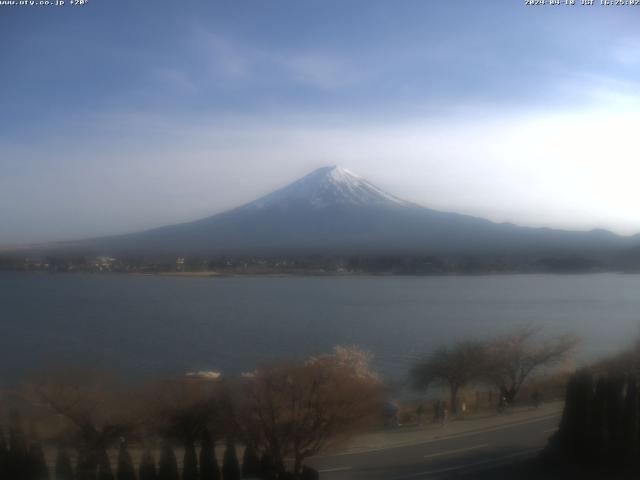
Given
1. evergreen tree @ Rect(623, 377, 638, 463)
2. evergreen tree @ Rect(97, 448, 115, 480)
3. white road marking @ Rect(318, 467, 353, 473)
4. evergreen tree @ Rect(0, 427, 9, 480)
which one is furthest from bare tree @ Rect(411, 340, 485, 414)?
evergreen tree @ Rect(0, 427, 9, 480)

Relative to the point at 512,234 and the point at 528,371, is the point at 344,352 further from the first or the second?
the point at 512,234

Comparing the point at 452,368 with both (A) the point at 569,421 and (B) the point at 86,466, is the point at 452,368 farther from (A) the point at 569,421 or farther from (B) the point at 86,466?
(B) the point at 86,466

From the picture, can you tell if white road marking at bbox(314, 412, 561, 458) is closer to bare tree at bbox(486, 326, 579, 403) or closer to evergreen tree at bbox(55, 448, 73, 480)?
bare tree at bbox(486, 326, 579, 403)

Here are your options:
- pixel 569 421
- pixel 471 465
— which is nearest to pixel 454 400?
pixel 569 421

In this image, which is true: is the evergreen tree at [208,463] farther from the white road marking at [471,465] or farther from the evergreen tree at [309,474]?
the white road marking at [471,465]

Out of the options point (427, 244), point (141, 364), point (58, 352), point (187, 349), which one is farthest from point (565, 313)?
point (58, 352)

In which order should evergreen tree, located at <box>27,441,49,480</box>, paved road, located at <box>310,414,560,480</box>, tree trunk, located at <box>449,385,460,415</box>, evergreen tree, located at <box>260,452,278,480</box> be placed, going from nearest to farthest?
evergreen tree, located at <box>27,441,49,480</box> < evergreen tree, located at <box>260,452,278,480</box> < paved road, located at <box>310,414,560,480</box> < tree trunk, located at <box>449,385,460,415</box>
